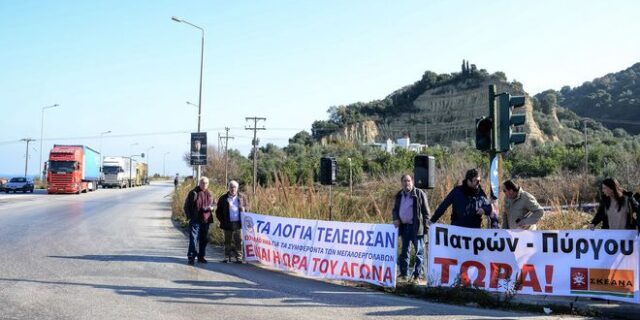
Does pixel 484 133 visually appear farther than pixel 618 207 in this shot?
Yes

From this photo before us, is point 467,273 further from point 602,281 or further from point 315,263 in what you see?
point 315,263

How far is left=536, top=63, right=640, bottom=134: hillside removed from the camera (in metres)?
106

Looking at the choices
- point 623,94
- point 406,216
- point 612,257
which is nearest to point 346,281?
point 406,216

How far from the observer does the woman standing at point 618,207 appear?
8.01 m

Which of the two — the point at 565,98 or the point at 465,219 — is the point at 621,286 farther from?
the point at 565,98

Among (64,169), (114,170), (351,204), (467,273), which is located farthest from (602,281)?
(114,170)

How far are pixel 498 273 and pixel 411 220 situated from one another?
68.4 inches

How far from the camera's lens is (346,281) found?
380 inches

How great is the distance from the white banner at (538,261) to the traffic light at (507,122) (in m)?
1.55

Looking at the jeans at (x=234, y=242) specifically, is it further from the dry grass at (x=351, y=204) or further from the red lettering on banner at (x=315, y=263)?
the red lettering on banner at (x=315, y=263)

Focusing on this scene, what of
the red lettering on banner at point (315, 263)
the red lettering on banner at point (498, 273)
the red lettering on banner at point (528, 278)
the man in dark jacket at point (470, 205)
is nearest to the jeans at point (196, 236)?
the red lettering on banner at point (315, 263)

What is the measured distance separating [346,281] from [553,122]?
320 ft

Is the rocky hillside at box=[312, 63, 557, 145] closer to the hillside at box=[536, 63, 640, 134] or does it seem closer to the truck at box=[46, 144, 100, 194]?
the hillside at box=[536, 63, 640, 134]

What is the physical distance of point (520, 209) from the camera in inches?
339
